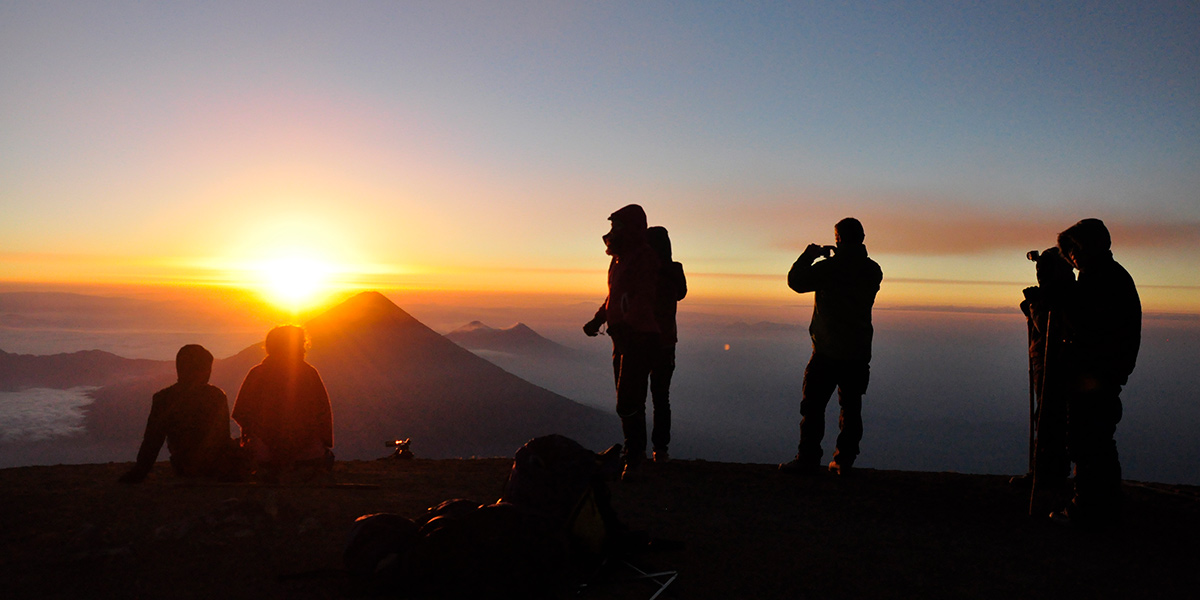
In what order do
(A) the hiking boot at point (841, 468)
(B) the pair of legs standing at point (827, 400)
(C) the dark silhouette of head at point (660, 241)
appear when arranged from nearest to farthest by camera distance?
(B) the pair of legs standing at point (827, 400)
(A) the hiking boot at point (841, 468)
(C) the dark silhouette of head at point (660, 241)

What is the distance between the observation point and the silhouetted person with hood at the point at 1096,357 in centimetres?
495

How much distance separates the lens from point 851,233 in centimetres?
678

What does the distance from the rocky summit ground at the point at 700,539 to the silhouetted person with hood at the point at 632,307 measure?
0.95m

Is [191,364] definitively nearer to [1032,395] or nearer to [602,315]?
[602,315]

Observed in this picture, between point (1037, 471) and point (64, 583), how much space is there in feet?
23.7

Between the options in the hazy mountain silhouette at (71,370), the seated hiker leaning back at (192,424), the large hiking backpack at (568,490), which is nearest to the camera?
the large hiking backpack at (568,490)

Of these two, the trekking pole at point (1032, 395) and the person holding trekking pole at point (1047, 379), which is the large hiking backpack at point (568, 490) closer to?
the person holding trekking pole at point (1047, 379)

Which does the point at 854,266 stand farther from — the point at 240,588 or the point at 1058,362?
the point at 240,588

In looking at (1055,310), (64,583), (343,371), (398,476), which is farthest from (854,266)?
(343,371)

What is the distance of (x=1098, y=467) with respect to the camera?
506cm

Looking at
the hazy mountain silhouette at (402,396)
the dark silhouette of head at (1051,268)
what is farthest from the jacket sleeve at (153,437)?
the hazy mountain silhouette at (402,396)

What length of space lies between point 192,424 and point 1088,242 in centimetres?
806

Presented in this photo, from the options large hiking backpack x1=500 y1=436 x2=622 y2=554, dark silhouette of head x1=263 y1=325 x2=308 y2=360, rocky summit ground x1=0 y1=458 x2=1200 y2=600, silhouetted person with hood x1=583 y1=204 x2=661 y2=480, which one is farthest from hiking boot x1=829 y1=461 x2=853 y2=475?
dark silhouette of head x1=263 y1=325 x2=308 y2=360

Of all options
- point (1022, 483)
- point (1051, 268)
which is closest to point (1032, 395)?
point (1022, 483)
